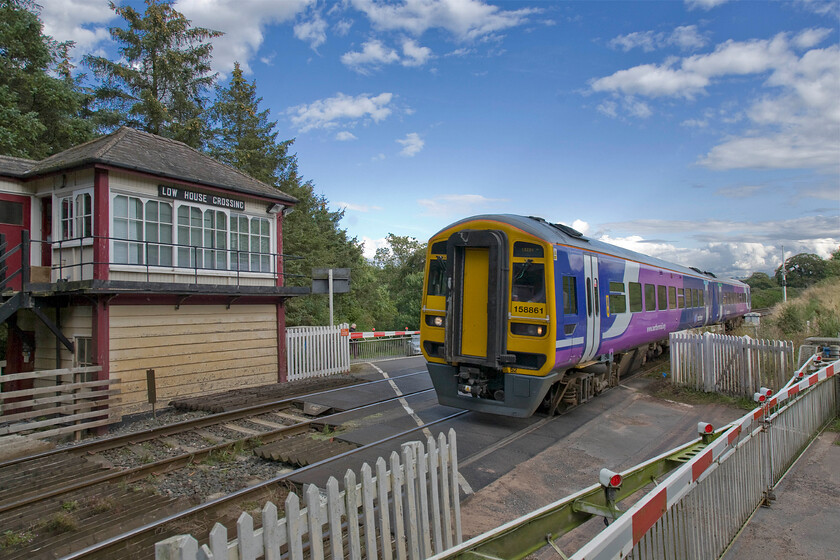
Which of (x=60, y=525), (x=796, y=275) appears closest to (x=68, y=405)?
(x=60, y=525)

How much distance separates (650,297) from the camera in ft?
40.1

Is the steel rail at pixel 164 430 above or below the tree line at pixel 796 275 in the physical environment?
below

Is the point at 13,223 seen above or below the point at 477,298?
above

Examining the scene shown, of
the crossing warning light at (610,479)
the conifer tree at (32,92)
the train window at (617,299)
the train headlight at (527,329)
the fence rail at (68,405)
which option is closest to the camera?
the crossing warning light at (610,479)

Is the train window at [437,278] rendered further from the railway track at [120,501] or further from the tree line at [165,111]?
the tree line at [165,111]

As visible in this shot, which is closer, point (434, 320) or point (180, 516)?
point (180, 516)

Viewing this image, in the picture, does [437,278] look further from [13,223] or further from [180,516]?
[13,223]

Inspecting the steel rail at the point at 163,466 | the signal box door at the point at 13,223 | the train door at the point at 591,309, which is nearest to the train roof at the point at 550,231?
the train door at the point at 591,309

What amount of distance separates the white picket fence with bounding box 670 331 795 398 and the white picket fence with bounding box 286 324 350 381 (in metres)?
9.34

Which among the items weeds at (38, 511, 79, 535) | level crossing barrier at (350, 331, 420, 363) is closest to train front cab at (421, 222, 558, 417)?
weeds at (38, 511, 79, 535)

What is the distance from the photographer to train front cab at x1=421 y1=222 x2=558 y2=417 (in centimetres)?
755

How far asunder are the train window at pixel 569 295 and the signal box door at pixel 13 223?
1216cm

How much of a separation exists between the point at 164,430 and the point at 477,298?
19.5ft

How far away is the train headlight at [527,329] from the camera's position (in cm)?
746
